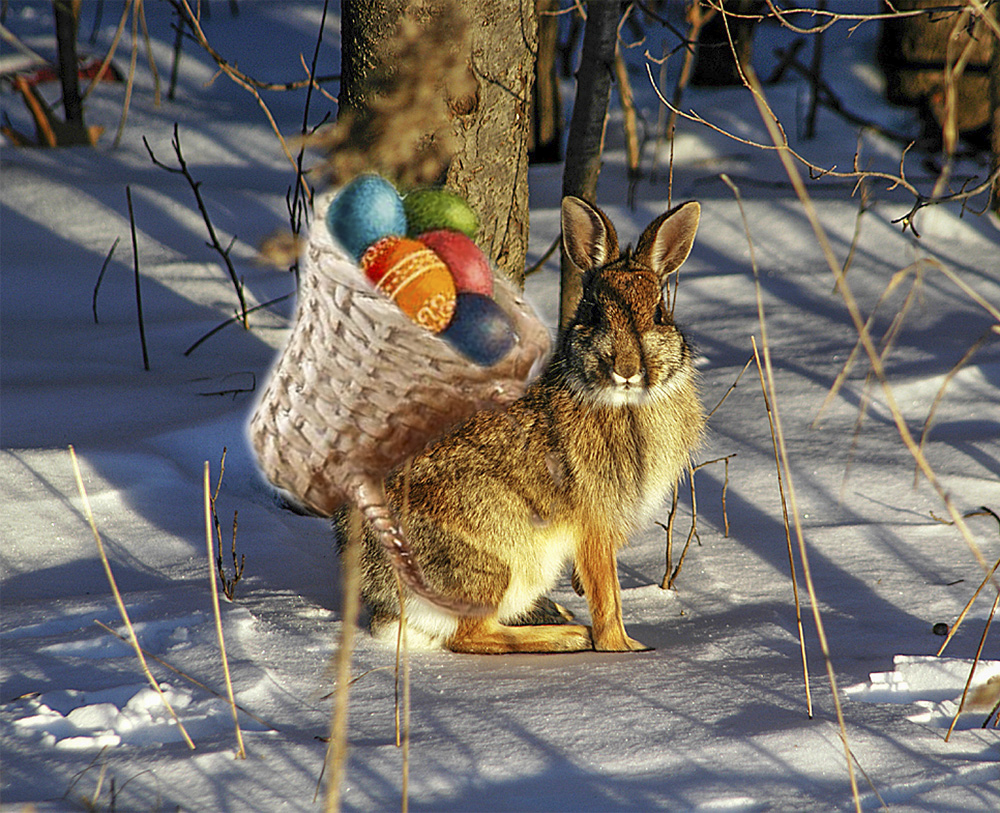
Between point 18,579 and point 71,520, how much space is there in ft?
1.03

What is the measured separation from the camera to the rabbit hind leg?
8.77 ft

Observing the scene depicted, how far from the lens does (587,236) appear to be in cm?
265

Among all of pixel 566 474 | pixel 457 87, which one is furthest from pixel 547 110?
pixel 566 474

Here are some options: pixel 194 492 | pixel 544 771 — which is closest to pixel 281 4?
pixel 194 492

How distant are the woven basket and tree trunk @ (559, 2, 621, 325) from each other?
1.94 meters

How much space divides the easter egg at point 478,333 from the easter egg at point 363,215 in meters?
0.17

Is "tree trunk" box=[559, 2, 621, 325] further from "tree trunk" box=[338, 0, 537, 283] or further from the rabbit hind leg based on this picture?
the rabbit hind leg

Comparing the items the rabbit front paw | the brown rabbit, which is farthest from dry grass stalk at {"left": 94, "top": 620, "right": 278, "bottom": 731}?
the rabbit front paw

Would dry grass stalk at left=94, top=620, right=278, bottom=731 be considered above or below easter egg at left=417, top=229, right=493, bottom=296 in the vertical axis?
below

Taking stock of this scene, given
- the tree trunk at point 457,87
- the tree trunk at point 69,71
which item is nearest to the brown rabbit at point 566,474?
the tree trunk at point 457,87

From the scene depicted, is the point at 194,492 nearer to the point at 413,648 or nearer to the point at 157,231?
the point at 413,648

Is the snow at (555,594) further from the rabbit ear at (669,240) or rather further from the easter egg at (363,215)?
the easter egg at (363,215)

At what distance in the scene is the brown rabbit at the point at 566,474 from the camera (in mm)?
2578

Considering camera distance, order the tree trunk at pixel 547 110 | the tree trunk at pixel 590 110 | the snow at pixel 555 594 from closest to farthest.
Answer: the snow at pixel 555 594
the tree trunk at pixel 590 110
the tree trunk at pixel 547 110
